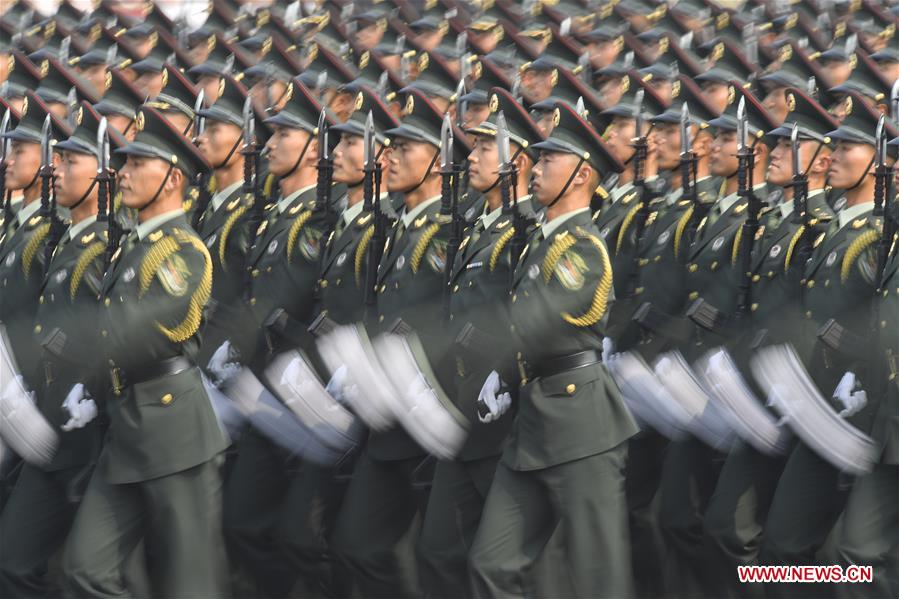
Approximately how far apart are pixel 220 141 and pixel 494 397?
322cm

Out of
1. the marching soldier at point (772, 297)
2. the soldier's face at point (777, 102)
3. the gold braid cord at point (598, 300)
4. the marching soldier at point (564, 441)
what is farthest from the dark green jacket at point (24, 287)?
the soldier's face at point (777, 102)

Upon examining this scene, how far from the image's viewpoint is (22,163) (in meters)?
11.4

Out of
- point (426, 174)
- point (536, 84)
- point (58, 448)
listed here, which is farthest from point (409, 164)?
point (536, 84)

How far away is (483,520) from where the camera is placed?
30.5 ft

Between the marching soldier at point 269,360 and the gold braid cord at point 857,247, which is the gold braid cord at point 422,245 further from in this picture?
the gold braid cord at point 857,247

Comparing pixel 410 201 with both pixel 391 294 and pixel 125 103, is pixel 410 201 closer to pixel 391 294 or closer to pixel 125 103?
pixel 391 294

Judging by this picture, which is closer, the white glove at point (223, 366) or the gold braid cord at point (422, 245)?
the gold braid cord at point (422, 245)

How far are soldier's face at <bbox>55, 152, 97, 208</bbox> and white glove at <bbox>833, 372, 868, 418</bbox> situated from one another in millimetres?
4074

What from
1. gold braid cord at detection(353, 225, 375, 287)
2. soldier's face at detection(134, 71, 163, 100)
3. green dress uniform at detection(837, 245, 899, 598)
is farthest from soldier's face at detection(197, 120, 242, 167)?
green dress uniform at detection(837, 245, 899, 598)

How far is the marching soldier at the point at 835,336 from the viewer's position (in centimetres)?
995

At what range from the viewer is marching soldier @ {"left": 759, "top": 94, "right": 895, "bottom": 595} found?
32.7ft

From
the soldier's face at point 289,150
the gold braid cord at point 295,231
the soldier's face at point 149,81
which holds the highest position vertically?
the soldier's face at point 289,150

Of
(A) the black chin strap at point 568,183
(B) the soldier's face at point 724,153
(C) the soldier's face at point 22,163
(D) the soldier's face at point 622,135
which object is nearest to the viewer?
(A) the black chin strap at point 568,183

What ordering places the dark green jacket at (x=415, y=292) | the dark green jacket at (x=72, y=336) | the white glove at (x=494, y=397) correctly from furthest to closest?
the dark green jacket at (x=415, y=292) < the dark green jacket at (x=72, y=336) < the white glove at (x=494, y=397)
